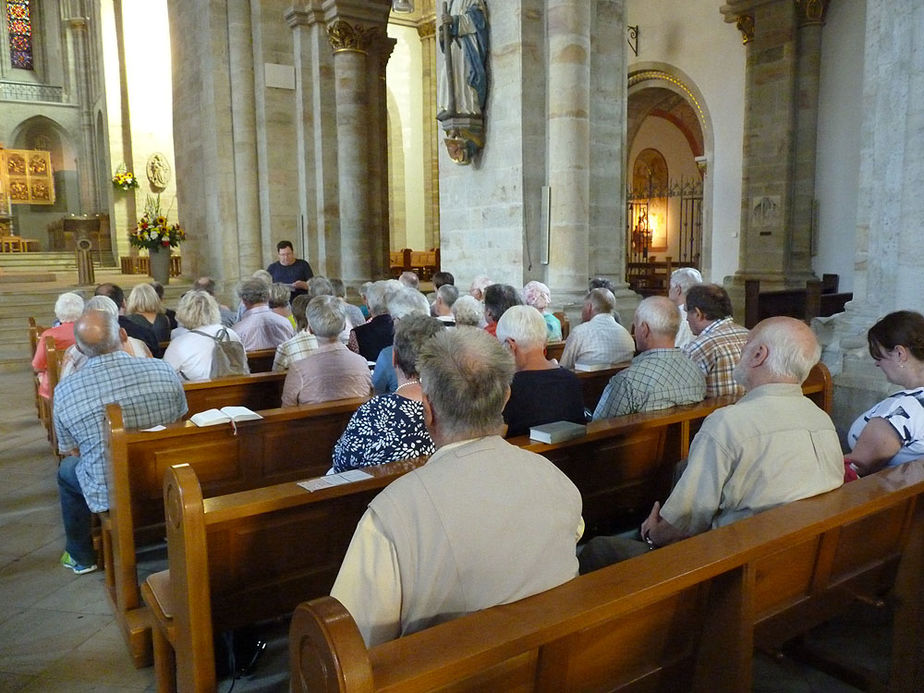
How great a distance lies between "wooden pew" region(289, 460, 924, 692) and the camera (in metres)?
1.20

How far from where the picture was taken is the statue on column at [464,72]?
25.5 ft

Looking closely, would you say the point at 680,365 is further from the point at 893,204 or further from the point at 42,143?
the point at 42,143

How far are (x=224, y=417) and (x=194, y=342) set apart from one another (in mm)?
1726

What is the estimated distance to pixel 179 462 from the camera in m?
3.39

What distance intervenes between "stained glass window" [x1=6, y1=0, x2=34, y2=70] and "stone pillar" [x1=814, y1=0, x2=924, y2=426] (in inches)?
1111

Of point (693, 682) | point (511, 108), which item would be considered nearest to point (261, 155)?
point (511, 108)

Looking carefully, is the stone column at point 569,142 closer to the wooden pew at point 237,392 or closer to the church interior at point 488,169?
the church interior at point 488,169

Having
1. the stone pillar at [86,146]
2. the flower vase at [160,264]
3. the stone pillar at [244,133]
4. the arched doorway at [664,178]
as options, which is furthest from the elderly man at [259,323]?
the stone pillar at [86,146]

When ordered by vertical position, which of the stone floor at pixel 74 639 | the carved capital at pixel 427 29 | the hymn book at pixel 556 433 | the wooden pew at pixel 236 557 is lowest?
the stone floor at pixel 74 639

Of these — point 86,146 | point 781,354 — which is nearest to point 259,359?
point 781,354

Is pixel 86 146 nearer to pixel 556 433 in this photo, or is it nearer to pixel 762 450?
pixel 556 433

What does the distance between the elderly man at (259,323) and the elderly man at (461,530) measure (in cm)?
464

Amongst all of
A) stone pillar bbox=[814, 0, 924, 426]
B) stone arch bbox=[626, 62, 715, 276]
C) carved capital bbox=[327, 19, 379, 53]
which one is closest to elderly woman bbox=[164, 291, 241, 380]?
stone pillar bbox=[814, 0, 924, 426]

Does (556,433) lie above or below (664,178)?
below
